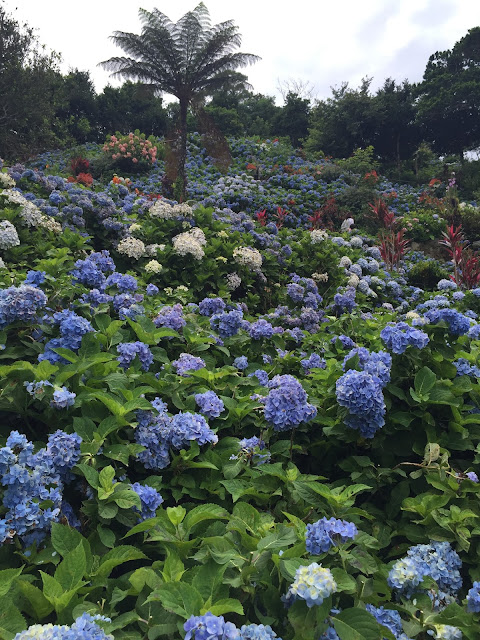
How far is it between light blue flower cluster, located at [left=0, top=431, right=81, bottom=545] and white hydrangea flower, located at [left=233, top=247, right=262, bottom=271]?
4017 millimetres

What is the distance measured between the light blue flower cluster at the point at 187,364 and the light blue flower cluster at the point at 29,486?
893mm

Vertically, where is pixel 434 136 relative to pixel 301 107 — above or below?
below

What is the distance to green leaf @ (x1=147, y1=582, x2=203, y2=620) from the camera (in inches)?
42.2

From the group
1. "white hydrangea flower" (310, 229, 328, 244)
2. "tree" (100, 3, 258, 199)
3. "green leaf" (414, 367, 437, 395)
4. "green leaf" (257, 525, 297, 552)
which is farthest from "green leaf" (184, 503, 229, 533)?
"tree" (100, 3, 258, 199)

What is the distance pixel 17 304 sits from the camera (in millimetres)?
2041

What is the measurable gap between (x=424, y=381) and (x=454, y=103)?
→ 26.2 m

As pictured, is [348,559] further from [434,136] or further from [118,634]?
[434,136]

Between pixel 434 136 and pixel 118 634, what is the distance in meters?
28.1

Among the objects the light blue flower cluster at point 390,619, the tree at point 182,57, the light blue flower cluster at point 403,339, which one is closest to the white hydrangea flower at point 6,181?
the light blue flower cluster at point 403,339

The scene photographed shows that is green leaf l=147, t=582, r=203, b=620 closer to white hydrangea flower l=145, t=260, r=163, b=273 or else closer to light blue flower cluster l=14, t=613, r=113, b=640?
light blue flower cluster l=14, t=613, r=113, b=640

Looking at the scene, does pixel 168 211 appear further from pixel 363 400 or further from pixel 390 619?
pixel 390 619

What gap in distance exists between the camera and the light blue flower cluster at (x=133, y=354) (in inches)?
85.0

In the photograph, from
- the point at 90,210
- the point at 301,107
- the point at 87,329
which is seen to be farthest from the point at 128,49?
the point at 301,107

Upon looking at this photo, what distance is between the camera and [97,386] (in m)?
1.96
